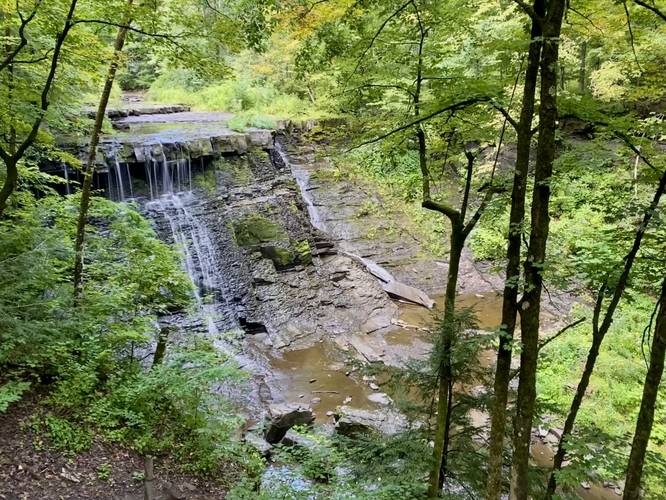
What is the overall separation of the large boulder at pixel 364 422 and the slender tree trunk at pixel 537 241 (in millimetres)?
3873

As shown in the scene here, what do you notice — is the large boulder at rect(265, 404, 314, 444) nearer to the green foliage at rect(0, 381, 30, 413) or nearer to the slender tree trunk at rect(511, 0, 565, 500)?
the green foliage at rect(0, 381, 30, 413)

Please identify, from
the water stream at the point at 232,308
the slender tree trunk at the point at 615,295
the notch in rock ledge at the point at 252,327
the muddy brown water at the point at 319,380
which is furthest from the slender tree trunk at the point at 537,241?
the notch in rock ledge at the point at 252,327

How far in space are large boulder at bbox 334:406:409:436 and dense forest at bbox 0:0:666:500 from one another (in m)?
0.05

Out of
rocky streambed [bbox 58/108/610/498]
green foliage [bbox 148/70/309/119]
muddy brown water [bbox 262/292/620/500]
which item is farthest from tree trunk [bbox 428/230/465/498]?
green foliage [bbox 148/70/309/119]

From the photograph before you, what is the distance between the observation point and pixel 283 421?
25.6ft

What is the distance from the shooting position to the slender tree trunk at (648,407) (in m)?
3.36

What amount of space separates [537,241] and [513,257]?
45 centimetres

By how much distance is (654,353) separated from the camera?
3.37m

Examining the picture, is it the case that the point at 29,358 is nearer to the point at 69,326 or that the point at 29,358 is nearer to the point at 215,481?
the point at 69,326

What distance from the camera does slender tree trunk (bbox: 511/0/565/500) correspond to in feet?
10.7

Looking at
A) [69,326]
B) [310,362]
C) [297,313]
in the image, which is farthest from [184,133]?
[69,326]

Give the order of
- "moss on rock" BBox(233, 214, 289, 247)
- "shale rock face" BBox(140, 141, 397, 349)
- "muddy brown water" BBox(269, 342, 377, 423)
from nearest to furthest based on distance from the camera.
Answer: "muddy brown water" BBox(269, 342, 377, 423) → "shale rock face" BBox(140, 141, 397, 349) → "moss on rock" BBox(233, 214, 289, 247)

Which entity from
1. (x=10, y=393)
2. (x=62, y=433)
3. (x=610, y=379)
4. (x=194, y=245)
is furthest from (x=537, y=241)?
(x=194, y=245)

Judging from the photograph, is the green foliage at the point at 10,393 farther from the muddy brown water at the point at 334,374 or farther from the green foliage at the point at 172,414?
the muddy brown water at the point at 334,374
